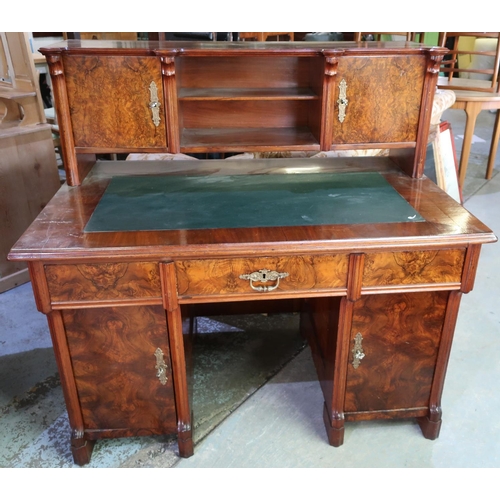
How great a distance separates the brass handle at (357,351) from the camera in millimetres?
1686

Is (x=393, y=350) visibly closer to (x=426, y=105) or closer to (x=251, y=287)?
(x=251, y=287)

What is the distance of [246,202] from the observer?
172 cm

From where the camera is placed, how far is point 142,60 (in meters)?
1.67

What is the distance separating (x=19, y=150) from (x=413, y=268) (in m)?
2.11

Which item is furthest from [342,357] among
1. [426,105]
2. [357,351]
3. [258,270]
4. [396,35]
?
[396,35]

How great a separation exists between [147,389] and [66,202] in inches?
27.0

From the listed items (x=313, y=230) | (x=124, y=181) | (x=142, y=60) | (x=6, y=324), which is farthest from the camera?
(x=6, y=324)

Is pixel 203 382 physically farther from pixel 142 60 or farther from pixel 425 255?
pixel 142 60

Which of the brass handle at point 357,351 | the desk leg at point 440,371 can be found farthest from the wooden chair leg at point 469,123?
the brass handle at point 357,351

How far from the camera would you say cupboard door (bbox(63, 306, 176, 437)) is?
1.58m

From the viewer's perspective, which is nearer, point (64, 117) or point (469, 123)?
point (64, 117)

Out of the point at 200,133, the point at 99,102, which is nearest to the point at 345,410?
the point at 200,133

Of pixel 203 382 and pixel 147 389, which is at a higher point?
pixel 147 389

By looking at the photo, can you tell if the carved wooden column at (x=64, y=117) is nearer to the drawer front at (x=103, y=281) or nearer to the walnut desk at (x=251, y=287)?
the walnut desk at (x=251, y=287)
